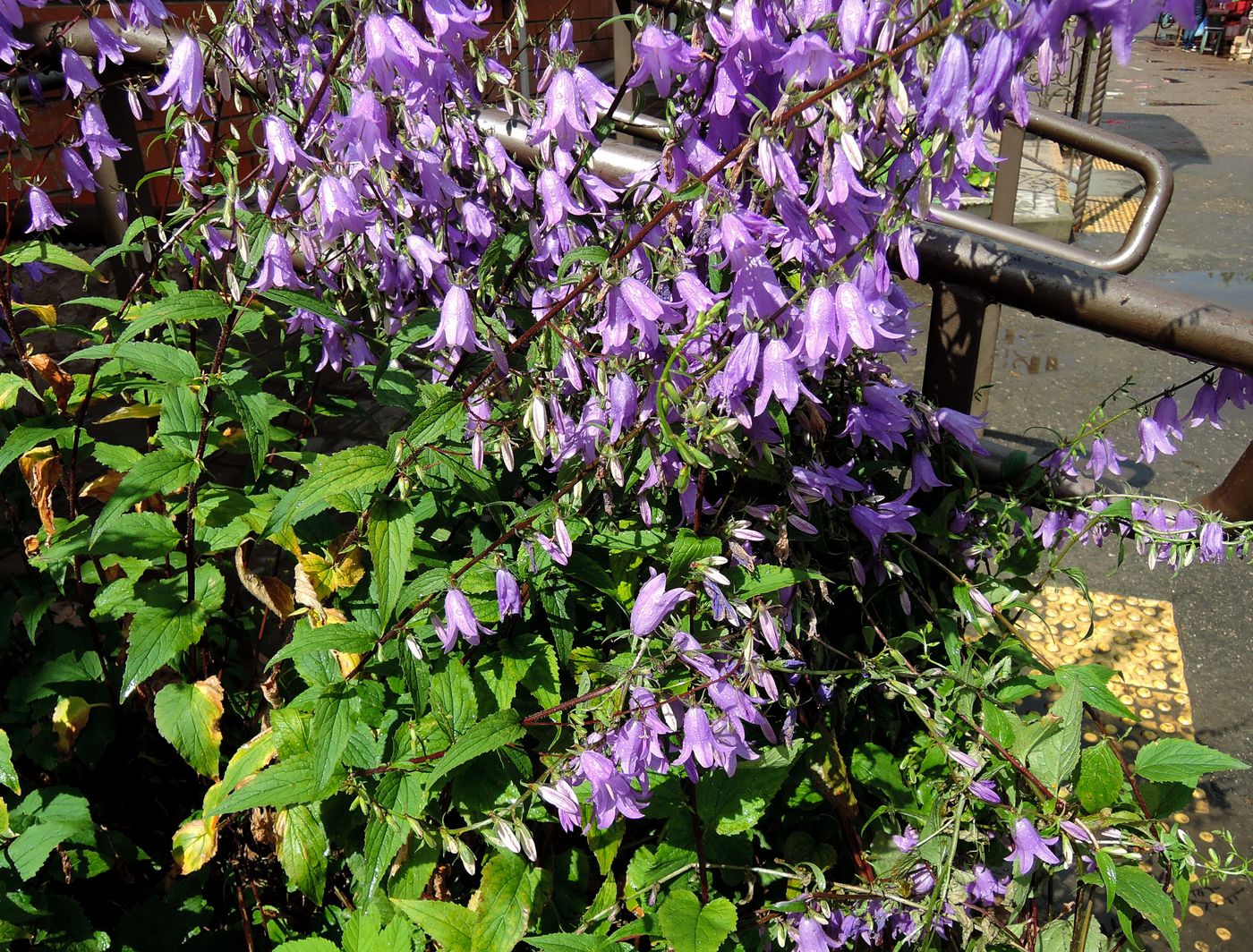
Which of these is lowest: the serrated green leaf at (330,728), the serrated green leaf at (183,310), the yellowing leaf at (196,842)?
the yellowing leaf at (196,842)

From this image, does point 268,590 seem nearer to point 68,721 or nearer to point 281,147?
point 68,721

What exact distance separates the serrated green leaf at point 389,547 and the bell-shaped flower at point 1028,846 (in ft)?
2.91

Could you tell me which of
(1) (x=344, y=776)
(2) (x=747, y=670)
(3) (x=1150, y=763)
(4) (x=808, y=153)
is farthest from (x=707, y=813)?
(4) (x=808, y=153)

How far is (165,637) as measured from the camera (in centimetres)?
128

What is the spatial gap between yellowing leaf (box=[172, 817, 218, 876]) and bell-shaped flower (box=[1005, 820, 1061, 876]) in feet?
3.78

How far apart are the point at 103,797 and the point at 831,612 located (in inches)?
54.3

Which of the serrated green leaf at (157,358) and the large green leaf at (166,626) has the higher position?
the serrated green leaf at (157,358)

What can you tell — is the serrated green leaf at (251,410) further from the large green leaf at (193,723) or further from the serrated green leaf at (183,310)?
the large green leaf at (193,723)

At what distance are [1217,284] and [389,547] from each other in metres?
6.98

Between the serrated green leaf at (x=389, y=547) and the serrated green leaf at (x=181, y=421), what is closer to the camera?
the serrated green leaf at (x=389, y=547)

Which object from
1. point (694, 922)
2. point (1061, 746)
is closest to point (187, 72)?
point (694, 922)

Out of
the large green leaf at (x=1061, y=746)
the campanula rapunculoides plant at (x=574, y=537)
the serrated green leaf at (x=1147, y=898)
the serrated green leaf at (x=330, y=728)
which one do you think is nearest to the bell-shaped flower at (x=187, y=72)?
the campanula rapunculoides plant at (x=574, y=537)

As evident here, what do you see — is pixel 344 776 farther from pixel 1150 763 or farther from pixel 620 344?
pixel 1150 763

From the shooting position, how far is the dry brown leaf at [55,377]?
1.62 metres
